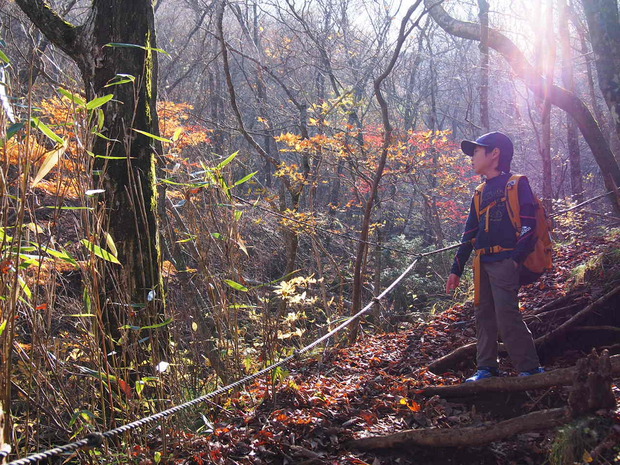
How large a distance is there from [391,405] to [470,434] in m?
0.77

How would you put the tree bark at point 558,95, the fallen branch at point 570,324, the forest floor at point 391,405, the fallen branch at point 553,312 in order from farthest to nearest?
the tree bark at point 558,95
the fallen branch at point 553,312
the fallen branch at point 570,324
the forest floor at point 391,405

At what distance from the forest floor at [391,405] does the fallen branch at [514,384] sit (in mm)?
65

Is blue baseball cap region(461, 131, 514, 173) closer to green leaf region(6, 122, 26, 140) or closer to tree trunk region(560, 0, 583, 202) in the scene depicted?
green leaf region(6, 122, 26, 140)

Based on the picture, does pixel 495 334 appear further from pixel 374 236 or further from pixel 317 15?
pixel 317 15

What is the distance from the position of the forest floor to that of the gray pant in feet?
0.90

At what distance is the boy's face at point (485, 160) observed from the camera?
3486mm

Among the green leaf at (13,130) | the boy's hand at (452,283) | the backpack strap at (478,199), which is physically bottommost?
the boy's hand at (452,283)

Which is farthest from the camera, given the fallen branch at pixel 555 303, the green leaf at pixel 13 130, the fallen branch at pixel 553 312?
the fallen branch at pixel 555 303

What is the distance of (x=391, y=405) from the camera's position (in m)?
3.08

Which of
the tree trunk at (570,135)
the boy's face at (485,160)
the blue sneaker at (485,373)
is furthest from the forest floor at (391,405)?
the tree trunk at (570,135)

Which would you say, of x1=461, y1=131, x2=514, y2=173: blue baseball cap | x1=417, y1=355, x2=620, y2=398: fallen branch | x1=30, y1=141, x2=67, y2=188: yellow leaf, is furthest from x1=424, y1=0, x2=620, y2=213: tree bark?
x1=30, y1=141, x2=67, y2=188: yellow leaf

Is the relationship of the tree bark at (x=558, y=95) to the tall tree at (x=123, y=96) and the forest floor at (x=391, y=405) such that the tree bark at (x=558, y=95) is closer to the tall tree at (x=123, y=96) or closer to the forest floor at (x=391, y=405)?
the forest floor at (x=391, y=405)

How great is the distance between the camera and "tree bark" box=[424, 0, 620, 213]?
19.2ft

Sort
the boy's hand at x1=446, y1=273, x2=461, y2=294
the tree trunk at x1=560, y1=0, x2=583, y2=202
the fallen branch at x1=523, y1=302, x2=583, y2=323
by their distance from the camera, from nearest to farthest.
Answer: the boy's hand at x1=446, y1=273, x2=461, y2=294 < the fallen branch at x1=523, y1=302, x2=583, y2=323 < the tree trunk at x1=560, y1=0, x2=583, y2=202
